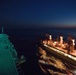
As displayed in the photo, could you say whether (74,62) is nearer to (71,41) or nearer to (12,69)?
(71,41)

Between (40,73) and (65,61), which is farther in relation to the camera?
(65,61)

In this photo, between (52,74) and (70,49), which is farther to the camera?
(70,49)

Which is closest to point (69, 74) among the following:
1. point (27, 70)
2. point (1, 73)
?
point (27, 70)

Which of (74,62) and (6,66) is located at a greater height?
(6,66)

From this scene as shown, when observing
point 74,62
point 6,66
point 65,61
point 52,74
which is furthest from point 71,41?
point 6,66

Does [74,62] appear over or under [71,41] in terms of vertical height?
under

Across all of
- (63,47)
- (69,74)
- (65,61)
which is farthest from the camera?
(63,47)

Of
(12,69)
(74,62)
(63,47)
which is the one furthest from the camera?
(63,47)

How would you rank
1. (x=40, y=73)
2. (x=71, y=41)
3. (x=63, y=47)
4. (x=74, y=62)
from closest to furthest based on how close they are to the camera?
(x=40, y=73), (x=74, y=62), (x=71, y=41), (x=63, y=47)

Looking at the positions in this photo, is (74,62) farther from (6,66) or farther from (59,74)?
(6,66)
